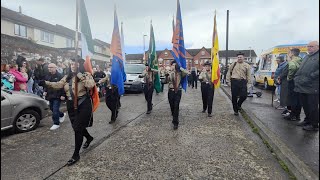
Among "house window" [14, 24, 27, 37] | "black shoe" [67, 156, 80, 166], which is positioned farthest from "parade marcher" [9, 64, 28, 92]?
"house window" [14, 24, 27, 37]

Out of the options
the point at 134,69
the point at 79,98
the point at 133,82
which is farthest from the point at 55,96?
the point at 134,69

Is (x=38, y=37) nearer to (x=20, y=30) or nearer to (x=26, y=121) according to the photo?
(x=20, y=30)

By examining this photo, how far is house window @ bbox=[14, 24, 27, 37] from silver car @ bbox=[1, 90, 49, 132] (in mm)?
25426

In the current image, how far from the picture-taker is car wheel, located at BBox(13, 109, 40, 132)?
5.95m

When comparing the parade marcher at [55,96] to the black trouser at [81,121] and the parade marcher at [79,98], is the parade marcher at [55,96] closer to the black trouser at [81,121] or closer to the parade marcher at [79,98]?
the parade marcher at [79,98]

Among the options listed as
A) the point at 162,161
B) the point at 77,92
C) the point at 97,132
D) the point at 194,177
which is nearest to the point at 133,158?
the point at 162,161

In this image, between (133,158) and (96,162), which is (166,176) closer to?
(133,158)

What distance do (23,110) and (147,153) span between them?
3.29m

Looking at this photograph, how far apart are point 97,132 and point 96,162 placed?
6.49 feet

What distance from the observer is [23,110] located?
6.05 m

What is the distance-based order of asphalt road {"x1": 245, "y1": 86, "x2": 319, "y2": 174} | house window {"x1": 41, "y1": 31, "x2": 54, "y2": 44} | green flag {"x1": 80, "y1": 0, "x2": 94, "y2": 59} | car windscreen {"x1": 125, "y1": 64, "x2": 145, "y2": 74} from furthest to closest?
house window {"x1": 41, "y1": 31, "x2": 54, "y2": 44}
car windscreen {"x1": 125, "y1": 64, "x2": 145, "y2": 74}
green flag {"x1": 80, "y1": 0, "x2": 94, "y2": 59}
asphalt road {"x1": 245, "y1": 86, "x2": 319, "y2": 174}

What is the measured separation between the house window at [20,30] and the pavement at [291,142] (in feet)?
91.2

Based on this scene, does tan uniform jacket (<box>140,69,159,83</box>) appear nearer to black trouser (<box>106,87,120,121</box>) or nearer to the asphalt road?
black trouser (<box>106,87,120,121</box>)

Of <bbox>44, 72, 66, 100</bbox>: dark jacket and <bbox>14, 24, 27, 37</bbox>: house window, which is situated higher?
<bbox>14, 24, 27, 37</bbox>: house window
